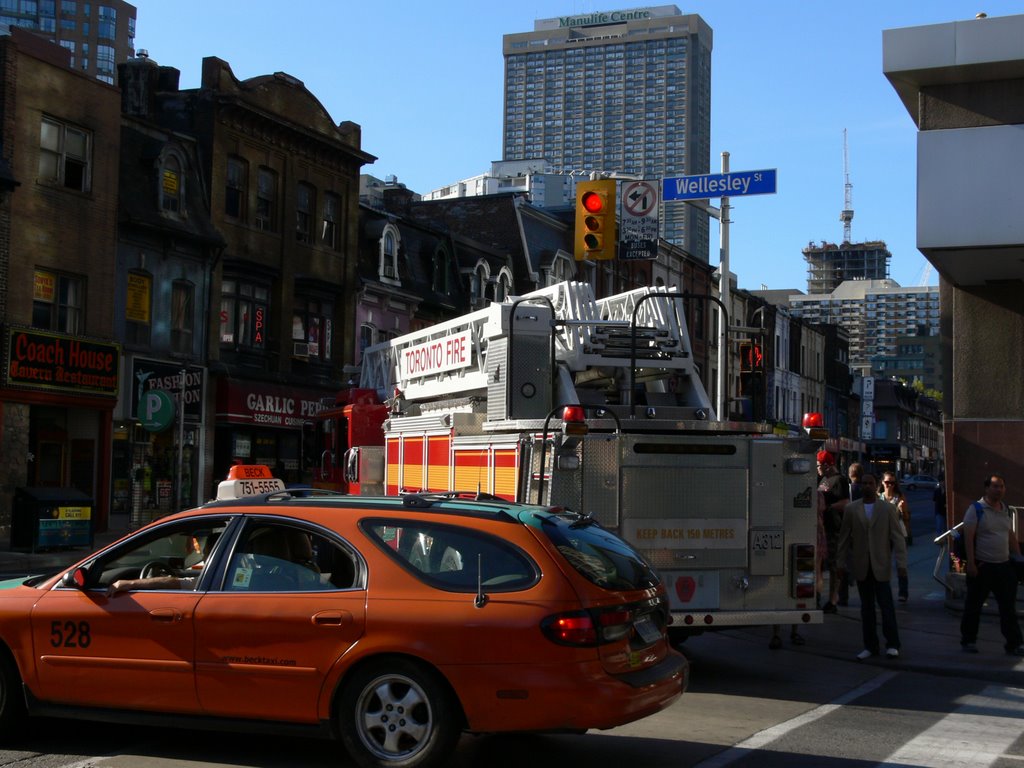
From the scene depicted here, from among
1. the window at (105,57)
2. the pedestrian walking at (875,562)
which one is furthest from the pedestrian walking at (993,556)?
the window at (105,57)

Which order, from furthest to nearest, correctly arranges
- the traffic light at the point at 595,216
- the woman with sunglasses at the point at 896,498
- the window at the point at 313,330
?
the window at the point at 313,330 → the traffic light at the point at 595,216 → the woman with sunglasses at the point at 896,498

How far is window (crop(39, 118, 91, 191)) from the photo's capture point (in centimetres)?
2812

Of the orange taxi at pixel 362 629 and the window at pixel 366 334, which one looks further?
the window at pixel 366 334

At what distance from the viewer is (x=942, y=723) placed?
9070 mm

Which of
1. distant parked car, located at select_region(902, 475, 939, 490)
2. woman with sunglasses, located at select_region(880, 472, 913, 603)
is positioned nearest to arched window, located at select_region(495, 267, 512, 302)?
woman with sunglasses, located at select_region(880, 472, 913, 603)

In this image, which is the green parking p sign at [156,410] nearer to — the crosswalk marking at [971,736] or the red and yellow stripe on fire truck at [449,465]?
the red and yellow stripe on fire truck at [449,465]

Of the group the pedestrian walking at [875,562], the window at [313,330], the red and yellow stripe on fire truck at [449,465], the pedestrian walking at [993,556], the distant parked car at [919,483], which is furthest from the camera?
the distant parked car at [919,483]

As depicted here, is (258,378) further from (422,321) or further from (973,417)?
(973,417)

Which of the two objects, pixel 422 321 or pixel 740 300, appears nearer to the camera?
pixel 422 321

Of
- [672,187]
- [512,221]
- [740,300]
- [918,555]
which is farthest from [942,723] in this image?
[740,300]

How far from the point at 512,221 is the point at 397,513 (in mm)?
41561

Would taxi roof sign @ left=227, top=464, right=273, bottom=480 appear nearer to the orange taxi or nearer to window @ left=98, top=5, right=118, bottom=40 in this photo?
the orange taxi

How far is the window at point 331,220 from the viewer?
38094 mm

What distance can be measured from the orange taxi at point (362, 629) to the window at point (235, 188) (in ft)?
90.2
